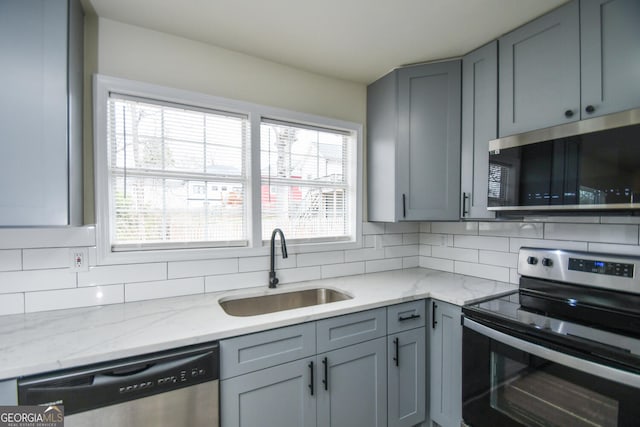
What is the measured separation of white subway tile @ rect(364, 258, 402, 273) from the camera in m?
2.31

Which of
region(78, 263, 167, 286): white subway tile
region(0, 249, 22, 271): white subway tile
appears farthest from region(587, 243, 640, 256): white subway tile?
region(0, 249, 22, 271): white subway tile

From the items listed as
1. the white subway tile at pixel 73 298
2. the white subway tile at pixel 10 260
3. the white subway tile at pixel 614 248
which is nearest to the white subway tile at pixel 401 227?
the white subway tile at pixel 614 248

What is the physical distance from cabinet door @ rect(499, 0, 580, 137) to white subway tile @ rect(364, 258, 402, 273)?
1.22m

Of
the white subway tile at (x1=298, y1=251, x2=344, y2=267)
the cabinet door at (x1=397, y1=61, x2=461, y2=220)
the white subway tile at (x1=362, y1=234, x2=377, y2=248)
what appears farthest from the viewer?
the white subway tile at (x1=362, y1=234, x2=377, y2=248)

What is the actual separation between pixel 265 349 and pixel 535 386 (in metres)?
1.16

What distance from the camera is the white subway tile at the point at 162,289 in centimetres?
155

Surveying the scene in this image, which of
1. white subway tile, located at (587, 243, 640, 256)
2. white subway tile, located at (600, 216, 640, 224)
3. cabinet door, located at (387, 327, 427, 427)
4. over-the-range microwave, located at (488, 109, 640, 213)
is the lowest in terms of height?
cabinet door, located at (387, 327, 427, 427)

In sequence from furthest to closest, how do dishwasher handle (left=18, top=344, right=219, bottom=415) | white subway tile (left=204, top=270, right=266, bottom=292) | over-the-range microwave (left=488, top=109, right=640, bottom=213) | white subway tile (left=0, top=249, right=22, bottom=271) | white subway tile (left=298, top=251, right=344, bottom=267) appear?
white subway tile (left=298, top=251, right=344, bottom=267), white subway tile (left=204, top=270, right=266, bottom=292), white subway tile (left=0, top=249, right=22, bottom=271), over-the-range microwave (left=488, top=109, right=640, bottom=213), dishwasher handle (left=18, top=344, right=219, bottom=415)

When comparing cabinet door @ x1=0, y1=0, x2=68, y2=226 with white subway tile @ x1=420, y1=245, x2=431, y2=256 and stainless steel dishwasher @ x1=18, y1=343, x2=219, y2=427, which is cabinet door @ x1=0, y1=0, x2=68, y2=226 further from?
white subway tile @ x1=420, y1=245, x2=431, y2=256

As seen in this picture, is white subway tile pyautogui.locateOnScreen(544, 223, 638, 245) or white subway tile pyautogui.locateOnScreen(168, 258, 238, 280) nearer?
white subway tile pyautogui.locateOnScreen(544, 223, 638, 245)

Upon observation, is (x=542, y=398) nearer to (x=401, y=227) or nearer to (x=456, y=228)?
(x=456, y=228)

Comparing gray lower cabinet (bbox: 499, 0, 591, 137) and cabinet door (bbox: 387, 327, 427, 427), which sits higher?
gray lower cabinet (bbox: 499, 0, 591, 137)

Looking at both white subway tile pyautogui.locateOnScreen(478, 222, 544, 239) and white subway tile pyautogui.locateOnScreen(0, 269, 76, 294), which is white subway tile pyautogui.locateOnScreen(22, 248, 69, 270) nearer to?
white subway tile pyautogui.locateOnScreen(0, 269, 76, 294)

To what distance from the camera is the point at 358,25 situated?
155cm
